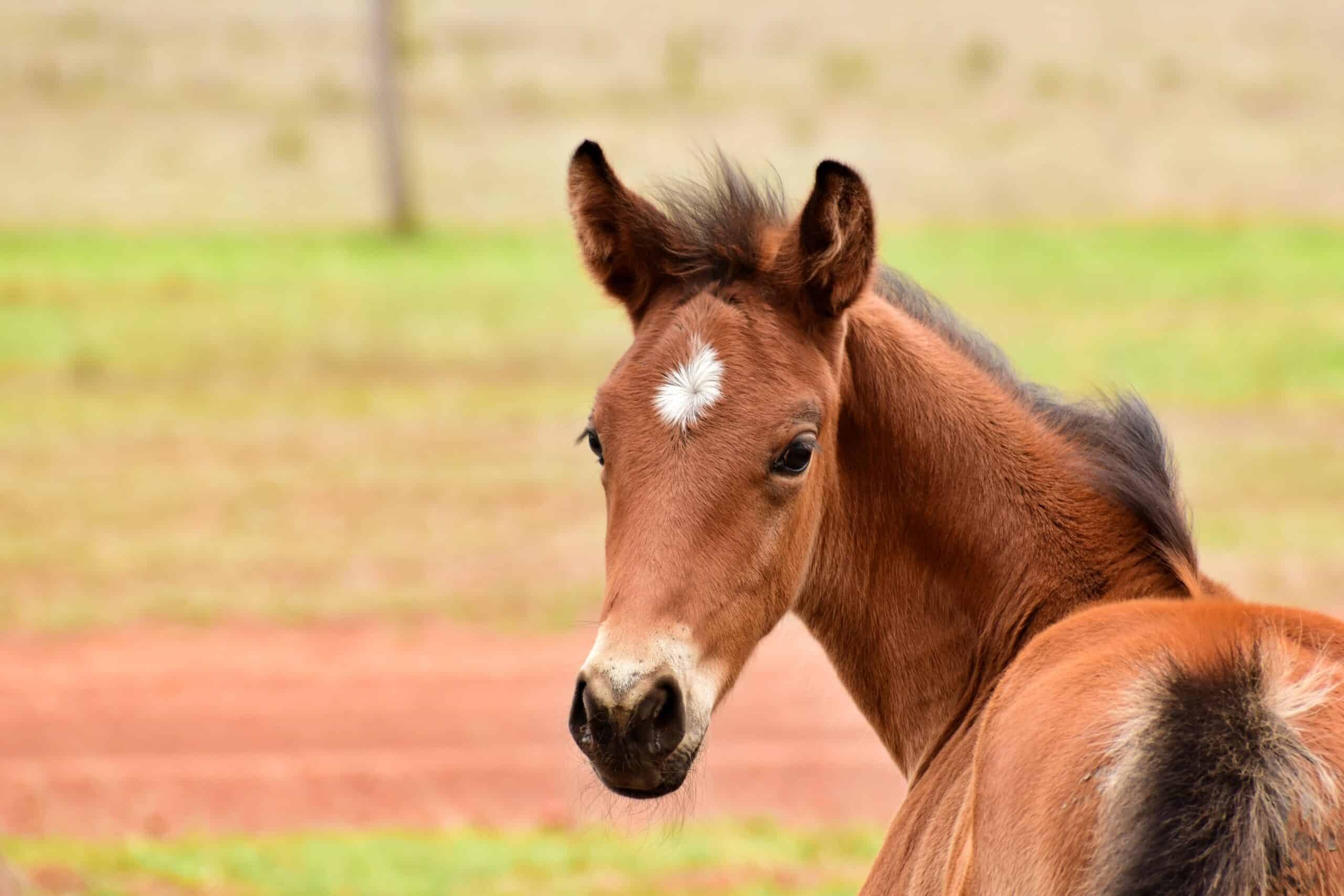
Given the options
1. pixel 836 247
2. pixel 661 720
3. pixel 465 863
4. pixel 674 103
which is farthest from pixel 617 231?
pixel 674 103

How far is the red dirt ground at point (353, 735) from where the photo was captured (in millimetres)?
7750

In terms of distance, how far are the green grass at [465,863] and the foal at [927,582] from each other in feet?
9.50

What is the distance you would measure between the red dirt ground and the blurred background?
0.13ft

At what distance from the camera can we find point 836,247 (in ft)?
11.3

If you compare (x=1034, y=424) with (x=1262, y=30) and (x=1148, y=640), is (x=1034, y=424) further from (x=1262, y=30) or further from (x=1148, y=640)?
(x=1262, y=30)

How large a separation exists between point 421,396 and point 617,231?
13544 mm

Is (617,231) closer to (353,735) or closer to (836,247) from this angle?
(836,247)

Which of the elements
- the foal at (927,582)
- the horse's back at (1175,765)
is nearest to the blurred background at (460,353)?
the foal at (927,582)

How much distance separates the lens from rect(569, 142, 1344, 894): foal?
2.44 m

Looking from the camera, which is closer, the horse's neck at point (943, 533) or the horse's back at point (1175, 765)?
the horse's back at point (1175, 765)

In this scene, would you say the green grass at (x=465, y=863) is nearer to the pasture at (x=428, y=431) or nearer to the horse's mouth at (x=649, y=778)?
the pasture at (x=428, y=431)

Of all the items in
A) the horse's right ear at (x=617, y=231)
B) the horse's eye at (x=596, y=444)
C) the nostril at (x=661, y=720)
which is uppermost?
the horse's right ear at (x=617, y=231)

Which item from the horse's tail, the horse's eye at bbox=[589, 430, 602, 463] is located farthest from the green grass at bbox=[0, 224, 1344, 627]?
the horse's tail

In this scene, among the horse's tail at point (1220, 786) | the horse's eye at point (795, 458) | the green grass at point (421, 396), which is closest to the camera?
the horse's tail at point (1220, 786)
